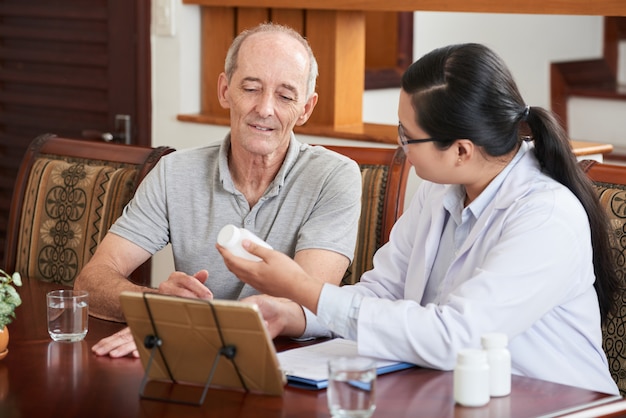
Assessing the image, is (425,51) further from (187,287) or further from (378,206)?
(187,287)

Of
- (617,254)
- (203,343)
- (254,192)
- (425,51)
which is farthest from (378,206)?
(425,51)

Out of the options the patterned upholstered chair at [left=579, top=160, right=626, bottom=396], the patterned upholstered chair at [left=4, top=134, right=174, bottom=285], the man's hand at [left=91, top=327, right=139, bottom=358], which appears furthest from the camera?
the patterned upholstered chair at [left=4, top=134, right=174, bottom=285]

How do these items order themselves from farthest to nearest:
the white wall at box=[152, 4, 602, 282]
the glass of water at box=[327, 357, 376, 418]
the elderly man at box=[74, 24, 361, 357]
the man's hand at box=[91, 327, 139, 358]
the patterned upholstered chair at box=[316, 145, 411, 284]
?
the white wall at box=[152, 4, 602, 282]
the patterned upholstered chair at box=[316, 145, 411, 284]
the elderly man at box=[74, 24, 361, 357]
the man's hand at box=[91, 327, 139, 358]
the glass of water at box=[327, 357, 376, 418]

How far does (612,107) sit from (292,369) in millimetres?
3802

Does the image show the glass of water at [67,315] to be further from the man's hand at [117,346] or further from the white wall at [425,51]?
the white wall at [425,51]

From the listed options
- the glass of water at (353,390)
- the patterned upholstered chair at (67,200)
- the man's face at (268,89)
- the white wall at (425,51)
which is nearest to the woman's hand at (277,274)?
the glass of water at (353,390)

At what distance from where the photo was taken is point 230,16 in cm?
356

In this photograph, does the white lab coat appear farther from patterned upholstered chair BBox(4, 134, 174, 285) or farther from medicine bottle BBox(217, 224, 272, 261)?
patterned upholstered chair BBox(4, 134, 174, 285)

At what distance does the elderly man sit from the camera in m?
2.18

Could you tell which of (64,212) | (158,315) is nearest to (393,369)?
(158,315)

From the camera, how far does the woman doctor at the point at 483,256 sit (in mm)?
1614

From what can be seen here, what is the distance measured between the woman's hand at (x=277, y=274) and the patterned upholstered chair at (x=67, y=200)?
94 cm

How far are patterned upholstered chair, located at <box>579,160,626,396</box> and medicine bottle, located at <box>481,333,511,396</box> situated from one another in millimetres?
592

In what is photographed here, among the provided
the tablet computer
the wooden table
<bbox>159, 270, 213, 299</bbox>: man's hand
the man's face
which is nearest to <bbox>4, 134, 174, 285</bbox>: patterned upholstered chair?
the man's face
